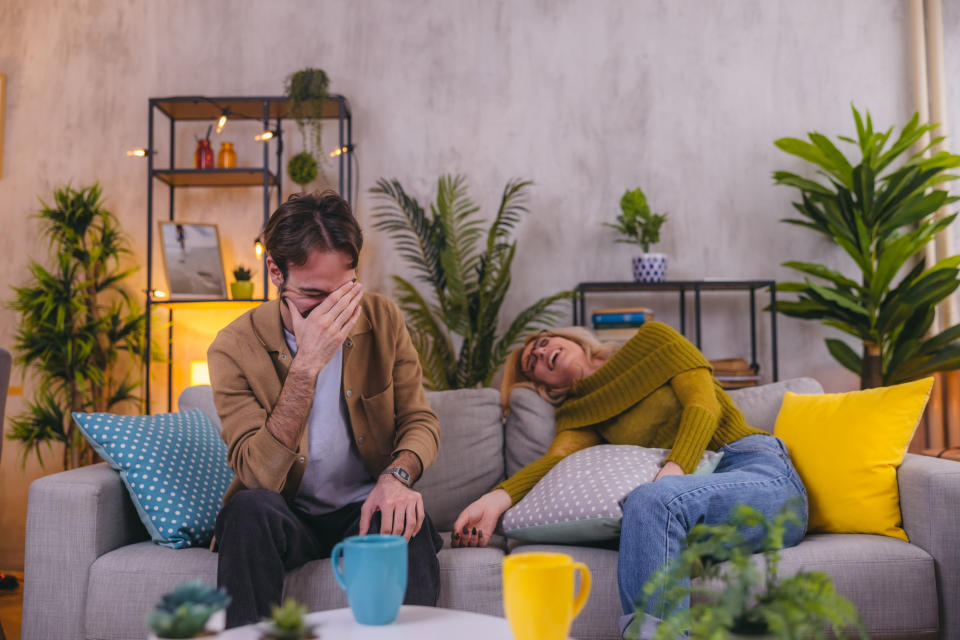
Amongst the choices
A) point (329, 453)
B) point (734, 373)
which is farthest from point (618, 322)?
point (329, 453)

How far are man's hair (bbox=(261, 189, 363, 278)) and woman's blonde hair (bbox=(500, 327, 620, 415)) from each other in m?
0.88

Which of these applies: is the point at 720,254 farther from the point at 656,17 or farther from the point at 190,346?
the point at 190,346

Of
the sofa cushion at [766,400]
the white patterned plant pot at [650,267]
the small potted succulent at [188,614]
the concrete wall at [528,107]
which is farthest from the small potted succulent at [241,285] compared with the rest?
the small potted succulent at [188,614]

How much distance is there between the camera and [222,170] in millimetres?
3174

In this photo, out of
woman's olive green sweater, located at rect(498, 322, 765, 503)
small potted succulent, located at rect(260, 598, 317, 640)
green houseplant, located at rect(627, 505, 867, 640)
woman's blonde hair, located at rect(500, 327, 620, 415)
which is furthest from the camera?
woman's blonde hair, located at rect(500, 327, 620, 415)

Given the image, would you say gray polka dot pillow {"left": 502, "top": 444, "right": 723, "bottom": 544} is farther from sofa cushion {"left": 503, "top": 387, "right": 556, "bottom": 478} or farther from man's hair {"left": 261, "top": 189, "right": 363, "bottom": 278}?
man's hair {"left": 261, "top": 189, "right": 363, "bottom": 278}

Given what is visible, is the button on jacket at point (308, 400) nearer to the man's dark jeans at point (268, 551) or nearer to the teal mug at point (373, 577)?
the man's dark jeans at point (268, 551)

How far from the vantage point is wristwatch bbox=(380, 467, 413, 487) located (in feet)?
4.87

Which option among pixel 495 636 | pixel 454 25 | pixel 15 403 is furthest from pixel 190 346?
pixel 495 636

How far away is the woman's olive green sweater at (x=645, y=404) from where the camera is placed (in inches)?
75.2

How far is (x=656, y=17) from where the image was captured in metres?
3.40

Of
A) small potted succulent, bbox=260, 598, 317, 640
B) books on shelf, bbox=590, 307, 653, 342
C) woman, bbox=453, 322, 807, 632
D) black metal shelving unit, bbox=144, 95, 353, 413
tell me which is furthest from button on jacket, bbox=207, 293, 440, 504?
black metal shelving unit, bbox=144, 95, 353, 413

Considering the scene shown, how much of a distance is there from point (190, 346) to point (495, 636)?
2.94m

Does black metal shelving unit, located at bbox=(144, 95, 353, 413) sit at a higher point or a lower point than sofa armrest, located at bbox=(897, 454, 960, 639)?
higher
